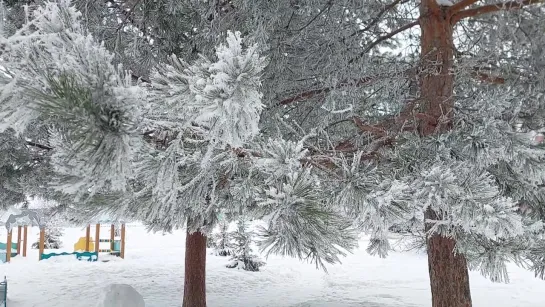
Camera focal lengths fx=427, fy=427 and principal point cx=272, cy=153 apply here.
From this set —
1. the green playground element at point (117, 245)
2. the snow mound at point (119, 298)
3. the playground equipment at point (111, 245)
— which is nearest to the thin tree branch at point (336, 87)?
the snow mound at point (119, 298)

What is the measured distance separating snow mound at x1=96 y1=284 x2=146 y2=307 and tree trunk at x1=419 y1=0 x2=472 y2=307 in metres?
4.03

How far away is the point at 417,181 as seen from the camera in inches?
94.3

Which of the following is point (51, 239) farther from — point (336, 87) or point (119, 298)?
point (336, 87)

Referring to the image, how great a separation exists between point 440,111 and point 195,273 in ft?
17.5

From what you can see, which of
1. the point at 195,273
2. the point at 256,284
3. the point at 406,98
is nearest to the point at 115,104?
the point at 406,98

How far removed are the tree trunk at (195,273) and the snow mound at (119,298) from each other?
1.45m

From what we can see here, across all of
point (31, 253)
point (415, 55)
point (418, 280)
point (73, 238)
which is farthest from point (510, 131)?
point (73, 238)

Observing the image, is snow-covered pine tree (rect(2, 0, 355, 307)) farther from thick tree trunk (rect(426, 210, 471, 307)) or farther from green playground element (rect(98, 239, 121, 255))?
green playground element (rect(98, 239, 121, 255))

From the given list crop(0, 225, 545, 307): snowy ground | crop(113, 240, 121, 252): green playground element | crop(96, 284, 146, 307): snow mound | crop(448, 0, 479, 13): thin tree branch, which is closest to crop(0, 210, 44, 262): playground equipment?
crop(0, 225, 545, 307): snowy ground

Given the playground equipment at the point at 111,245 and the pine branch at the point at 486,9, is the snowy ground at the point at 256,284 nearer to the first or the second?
the playground equipment at the point at 111,245

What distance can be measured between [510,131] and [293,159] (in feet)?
6.28

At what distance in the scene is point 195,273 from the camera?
7.47 m

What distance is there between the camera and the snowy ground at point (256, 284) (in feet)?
29.2

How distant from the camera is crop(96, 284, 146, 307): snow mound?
5746 millimetres
